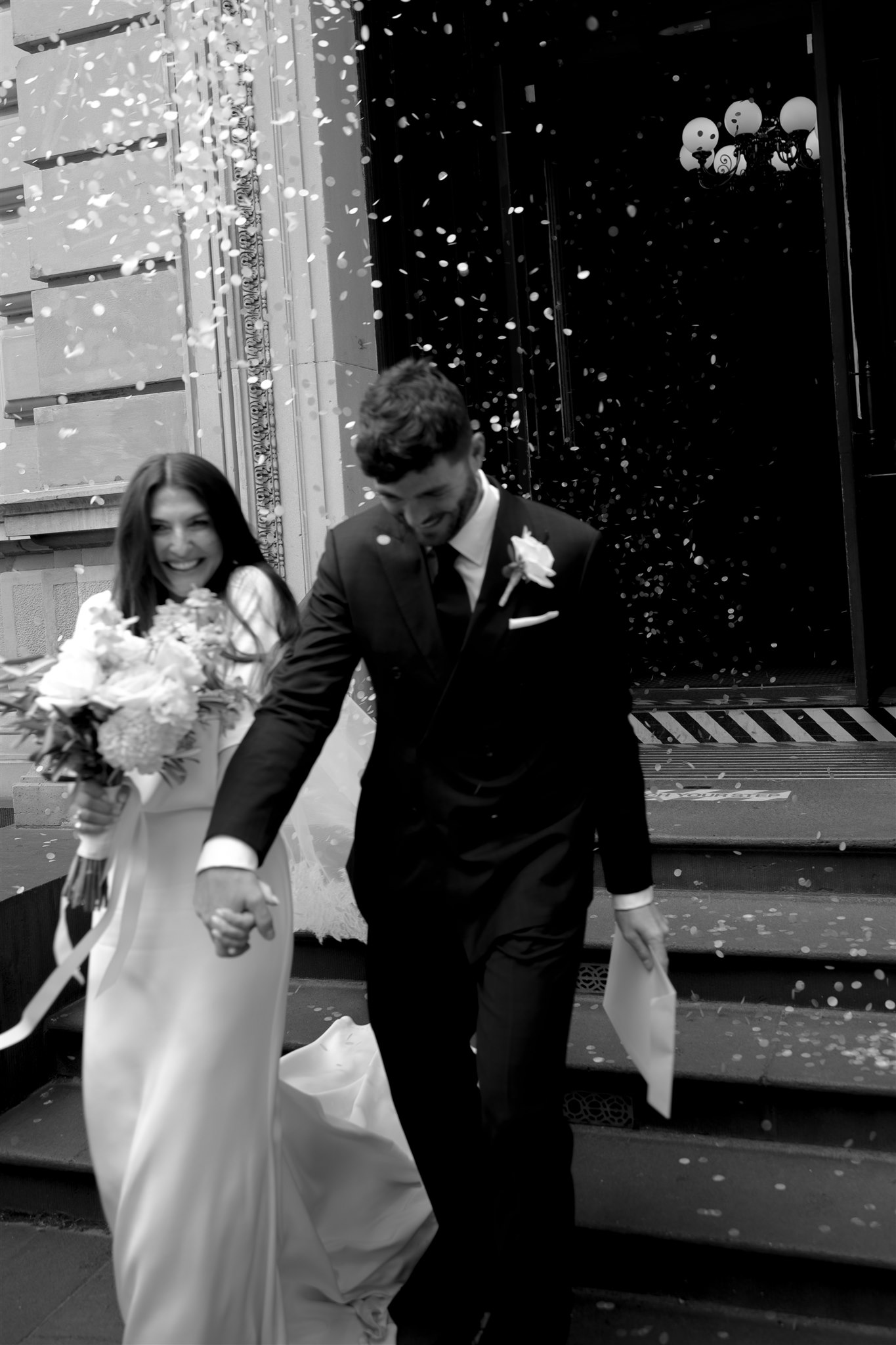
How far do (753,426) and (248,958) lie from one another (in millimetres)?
8917

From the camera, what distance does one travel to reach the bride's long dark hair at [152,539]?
8.80 ft

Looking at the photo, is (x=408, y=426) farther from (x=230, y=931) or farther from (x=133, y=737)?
(x=230, y=931)

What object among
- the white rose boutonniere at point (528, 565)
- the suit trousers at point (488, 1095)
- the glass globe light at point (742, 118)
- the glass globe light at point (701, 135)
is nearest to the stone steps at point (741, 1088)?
the suit trousers at point (488, 1095)

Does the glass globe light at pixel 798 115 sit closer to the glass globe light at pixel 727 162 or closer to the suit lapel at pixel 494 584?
the glass globe light at pixel 727 162

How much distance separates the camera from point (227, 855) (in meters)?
2.22

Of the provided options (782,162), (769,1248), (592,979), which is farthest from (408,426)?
(782,162)

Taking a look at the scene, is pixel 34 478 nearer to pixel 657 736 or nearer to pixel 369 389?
pixel 657 736

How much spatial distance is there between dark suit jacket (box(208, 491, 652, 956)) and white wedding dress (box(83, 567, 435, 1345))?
0.23m

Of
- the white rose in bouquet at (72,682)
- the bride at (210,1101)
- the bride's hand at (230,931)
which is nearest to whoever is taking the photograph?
the bride's hand at (230,931)

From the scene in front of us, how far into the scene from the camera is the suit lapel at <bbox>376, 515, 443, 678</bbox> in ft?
7.84

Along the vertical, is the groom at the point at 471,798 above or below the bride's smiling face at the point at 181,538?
Result: below

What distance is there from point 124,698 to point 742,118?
7751mm

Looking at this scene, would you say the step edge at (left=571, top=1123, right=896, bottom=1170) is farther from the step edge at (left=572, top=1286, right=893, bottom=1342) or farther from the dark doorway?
Answer: the dark doorway

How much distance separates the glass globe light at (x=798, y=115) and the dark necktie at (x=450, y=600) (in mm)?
7298
